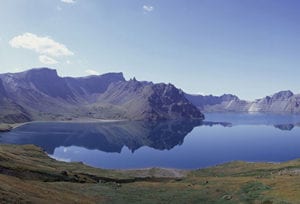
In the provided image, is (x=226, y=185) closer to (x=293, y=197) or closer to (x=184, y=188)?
(x=184, y=188)

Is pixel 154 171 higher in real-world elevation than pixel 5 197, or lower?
lower

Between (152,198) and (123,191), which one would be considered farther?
(123,191)

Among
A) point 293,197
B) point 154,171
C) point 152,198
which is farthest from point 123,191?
point 154,171

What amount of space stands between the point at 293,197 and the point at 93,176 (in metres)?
68.8

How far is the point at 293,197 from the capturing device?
1916 inches

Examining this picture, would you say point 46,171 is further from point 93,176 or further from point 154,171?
point 154,171

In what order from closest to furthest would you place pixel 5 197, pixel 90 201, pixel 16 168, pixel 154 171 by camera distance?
pixel 5 197 < pixel 90 201 < pixel 16 168 < pixel 154 171

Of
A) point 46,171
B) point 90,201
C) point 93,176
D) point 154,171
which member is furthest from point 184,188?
point 154,171

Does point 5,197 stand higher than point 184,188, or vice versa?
point 5,197

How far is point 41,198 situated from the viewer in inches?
1812

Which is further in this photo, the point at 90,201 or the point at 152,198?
the point at 152,198

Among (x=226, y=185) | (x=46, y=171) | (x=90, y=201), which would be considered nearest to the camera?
(x=90, y=201)

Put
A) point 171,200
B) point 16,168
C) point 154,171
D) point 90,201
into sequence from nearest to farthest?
point 90,201, point 171,200, point 16,168, point 154,171

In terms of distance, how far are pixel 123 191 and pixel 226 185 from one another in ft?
66.5
